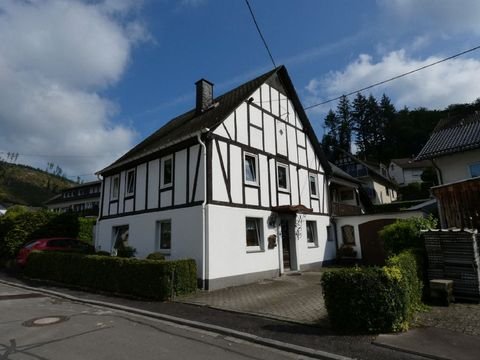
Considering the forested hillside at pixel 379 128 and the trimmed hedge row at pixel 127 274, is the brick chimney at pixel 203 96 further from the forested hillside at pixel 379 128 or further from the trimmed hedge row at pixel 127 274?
the forested hillside at pixel 379 128

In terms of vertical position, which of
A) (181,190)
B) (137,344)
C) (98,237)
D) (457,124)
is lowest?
(137,344)

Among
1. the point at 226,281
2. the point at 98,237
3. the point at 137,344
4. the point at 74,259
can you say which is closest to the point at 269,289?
the point at 226,281

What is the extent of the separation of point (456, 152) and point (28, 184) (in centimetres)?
10303

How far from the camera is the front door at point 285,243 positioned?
1413 cm

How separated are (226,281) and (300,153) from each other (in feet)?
28.5

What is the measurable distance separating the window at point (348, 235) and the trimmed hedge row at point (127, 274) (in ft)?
36.1

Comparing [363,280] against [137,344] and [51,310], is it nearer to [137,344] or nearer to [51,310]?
[137,344]

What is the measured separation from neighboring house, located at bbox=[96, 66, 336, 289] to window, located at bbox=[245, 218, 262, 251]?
1.7 inches

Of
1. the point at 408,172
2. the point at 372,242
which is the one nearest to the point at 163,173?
the point at 372,242

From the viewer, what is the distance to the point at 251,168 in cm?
1334

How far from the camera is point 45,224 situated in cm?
1736

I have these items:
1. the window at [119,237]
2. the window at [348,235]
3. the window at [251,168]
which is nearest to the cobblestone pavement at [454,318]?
the window at [251,168]

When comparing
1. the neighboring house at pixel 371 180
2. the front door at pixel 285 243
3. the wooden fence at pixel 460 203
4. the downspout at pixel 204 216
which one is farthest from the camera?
the neighboring house at pixel 371 180

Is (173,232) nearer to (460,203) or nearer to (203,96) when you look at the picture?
(203,96)
